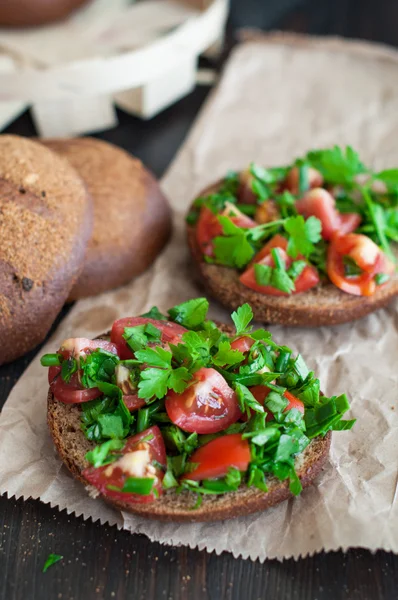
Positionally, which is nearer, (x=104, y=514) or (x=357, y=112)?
(x=104, y=514)

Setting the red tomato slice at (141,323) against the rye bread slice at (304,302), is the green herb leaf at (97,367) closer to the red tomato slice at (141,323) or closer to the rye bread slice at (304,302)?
the red tomato slice at (141,323)

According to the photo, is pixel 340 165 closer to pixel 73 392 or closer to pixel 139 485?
pixel 73 392

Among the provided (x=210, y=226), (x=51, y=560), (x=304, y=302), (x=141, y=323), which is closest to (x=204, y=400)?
(x=141, y=323)

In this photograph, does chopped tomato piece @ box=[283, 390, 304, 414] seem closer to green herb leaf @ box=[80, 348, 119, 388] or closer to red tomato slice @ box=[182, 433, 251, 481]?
red tomato slice @ box=[182, 433, 251, 481]

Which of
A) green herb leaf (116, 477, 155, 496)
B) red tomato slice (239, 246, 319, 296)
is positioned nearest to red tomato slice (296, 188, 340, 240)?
red tomato slice (239, 246, 319, 296)

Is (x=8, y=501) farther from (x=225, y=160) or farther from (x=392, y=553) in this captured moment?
(x=225, y=160)

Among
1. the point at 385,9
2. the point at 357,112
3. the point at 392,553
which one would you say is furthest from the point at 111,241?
the point at 385,9
